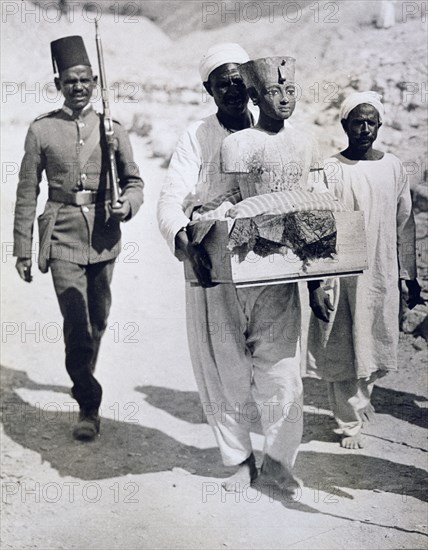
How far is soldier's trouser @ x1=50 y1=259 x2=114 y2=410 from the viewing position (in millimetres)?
4781

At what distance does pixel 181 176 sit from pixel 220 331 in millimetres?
784

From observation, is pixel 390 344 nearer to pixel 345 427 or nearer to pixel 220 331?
pixel 345 427

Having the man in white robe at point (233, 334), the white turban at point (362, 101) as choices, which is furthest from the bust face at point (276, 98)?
the white turban at point (362, 101)

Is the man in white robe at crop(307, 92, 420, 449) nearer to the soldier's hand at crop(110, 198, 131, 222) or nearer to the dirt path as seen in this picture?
the dirt path

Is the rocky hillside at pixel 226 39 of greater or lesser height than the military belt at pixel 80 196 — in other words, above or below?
above

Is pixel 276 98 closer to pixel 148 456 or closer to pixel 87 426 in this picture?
pixel 148 456

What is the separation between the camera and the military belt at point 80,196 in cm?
475

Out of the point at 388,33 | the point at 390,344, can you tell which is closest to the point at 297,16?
the point at 388,33

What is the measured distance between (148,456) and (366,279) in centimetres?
159

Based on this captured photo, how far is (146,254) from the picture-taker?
22.3 ft

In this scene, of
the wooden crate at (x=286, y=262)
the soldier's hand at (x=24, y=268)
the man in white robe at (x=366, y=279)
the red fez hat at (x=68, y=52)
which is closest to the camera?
the wooden crate at (x=286, y=262)

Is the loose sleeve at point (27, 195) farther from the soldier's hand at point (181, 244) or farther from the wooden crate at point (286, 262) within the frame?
the wooden crate at point (286, 262)

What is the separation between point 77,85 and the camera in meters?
4.62

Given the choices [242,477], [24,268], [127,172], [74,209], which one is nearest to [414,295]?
[242,477]
